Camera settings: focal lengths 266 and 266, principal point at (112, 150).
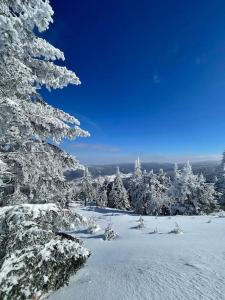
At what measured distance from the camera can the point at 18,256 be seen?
5.05 m

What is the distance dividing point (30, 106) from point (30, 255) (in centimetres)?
356

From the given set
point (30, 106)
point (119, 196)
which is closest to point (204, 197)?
point (119, 196)

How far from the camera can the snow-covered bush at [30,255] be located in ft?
15.6

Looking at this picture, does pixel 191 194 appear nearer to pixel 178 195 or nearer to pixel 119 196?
pixel 178 195

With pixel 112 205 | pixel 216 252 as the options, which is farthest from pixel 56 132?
pixel 112 205

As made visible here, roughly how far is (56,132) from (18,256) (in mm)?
4008

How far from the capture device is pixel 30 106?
6727 mm

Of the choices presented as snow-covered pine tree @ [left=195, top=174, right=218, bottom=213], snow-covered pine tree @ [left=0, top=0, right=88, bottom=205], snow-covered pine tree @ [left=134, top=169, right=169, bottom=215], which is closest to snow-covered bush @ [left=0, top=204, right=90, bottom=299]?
snow-covered pine tree @ [left=0, top=0, right=88, bottom=205]

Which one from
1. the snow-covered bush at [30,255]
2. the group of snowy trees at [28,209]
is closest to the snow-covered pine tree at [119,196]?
the group of snowy trees at [28,209]

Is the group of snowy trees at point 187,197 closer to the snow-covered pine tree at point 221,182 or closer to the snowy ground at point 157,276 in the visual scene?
the snow-covered pine tree at point 221,182

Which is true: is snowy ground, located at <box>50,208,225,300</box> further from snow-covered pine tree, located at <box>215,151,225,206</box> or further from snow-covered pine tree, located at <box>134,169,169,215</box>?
snow-covered pine tree, located at <box>215,151,225,206</box>

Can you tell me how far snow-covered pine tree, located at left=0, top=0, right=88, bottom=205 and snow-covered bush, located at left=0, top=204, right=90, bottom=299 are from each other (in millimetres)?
2075

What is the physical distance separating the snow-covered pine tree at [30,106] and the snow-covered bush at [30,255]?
2.08 m

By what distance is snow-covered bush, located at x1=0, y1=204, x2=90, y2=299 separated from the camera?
4742mm
